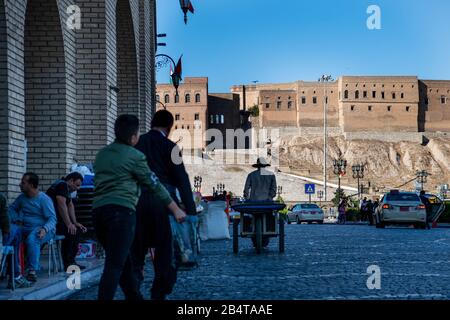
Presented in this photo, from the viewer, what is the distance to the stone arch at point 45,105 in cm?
1449

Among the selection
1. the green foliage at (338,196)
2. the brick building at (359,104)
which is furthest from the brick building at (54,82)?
the brick building at (359,104)

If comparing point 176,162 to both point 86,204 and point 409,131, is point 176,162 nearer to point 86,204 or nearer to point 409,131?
point 86,204

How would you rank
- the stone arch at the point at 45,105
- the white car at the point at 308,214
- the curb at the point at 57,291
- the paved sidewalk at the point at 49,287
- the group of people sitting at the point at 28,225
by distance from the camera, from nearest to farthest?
the paved sidewalk at the point at 49,287 → the curb at the point at 57,291 → the group of people sitting at the point at 28,225 → the stone arch at the point at 45,105 → the white car at the point at 308,214

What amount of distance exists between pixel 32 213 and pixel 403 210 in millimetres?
22413

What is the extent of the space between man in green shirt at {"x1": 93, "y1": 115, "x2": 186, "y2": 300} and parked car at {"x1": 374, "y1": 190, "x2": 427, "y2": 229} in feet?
82.2

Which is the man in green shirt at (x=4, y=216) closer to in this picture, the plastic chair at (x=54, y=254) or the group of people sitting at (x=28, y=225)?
the group of people sitting at (x=28, y=225)

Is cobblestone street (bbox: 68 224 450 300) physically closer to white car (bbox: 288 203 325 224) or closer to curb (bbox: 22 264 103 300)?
curb (bbox: 22 264 103 300)

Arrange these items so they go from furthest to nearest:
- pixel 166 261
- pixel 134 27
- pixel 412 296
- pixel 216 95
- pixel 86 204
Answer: pixel 216 95
pixel 134 27
pixel 86 204
pixel 412 296
pixel 166 261

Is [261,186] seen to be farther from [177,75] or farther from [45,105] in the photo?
[177,75]

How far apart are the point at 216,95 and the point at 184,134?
827cm

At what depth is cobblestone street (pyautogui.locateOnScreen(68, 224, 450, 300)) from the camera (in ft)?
29.6

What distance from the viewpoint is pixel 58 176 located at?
573 inches

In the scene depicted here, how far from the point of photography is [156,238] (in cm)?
718
